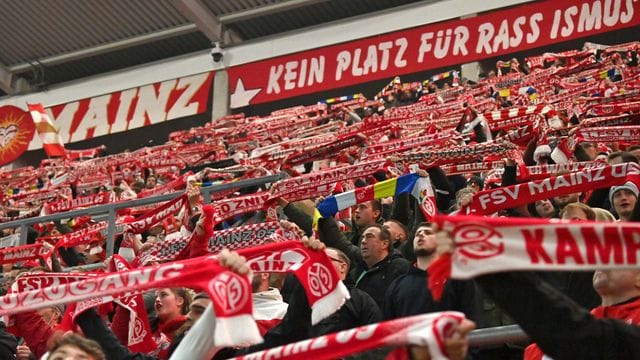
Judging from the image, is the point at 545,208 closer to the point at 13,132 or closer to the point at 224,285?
the point at 224,285

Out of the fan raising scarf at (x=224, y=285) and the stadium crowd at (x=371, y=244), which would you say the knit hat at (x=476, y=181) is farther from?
the fan raising scarf at (x=224, y=285)

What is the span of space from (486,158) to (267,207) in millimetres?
1798

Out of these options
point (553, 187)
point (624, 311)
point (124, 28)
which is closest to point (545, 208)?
point (553, 187)

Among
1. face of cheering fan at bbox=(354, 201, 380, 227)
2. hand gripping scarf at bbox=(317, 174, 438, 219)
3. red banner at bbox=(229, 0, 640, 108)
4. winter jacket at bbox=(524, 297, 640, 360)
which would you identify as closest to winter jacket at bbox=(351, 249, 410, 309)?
hand gripping scarf at bbox=(317, 174, 438, 219)

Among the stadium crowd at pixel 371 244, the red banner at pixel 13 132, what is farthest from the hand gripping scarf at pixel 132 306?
the red banner at pixel 13 132

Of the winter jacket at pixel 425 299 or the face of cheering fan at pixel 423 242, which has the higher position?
the face of cheering fan at pixel 423 242

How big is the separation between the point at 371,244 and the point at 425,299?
0.82 meters

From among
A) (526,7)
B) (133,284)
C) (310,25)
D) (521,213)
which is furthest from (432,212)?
(310,25)

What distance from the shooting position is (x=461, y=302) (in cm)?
460

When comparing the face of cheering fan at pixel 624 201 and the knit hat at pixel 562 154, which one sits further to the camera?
the knit hat at pixel 562 154

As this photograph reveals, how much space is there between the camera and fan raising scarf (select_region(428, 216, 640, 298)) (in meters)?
2.82

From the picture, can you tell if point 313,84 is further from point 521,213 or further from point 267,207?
point 521,213

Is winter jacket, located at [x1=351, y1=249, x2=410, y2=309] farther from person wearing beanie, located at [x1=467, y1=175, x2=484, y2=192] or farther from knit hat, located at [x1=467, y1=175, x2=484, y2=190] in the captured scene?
knit hat, located at [x1=467, y1=175, x2=484, y2=190]

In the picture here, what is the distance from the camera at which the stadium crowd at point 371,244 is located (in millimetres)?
3199
